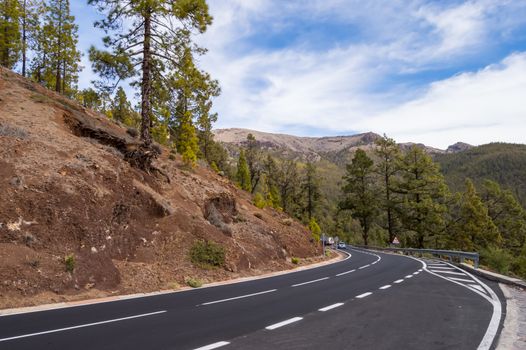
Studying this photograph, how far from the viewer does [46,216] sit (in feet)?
46.1

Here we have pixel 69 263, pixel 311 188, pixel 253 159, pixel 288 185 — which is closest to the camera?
pixel 69 263

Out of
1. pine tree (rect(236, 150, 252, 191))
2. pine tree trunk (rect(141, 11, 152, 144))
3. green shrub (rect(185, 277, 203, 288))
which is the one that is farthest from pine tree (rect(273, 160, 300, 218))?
green shrub (rect(185, 277, 203, 288))

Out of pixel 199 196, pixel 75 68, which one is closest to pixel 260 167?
pixel 75 68

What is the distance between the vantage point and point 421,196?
4872 cm

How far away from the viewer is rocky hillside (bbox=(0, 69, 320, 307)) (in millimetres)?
12562

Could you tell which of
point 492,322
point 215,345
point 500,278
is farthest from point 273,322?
point 500,278

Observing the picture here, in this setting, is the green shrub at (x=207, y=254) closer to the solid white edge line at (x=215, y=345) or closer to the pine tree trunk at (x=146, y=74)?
the pine tree trunk at (x=146, y=74)

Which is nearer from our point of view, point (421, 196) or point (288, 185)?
point (421, 196)

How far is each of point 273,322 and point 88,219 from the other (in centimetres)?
996

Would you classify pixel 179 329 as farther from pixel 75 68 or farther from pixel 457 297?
pixel 75 68

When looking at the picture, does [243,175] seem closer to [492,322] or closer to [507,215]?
[507,215]

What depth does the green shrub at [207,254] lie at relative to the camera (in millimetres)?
18234

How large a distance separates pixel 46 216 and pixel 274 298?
28.6ft

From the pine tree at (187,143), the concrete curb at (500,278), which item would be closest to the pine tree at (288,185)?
the pine tree at (187,143)
